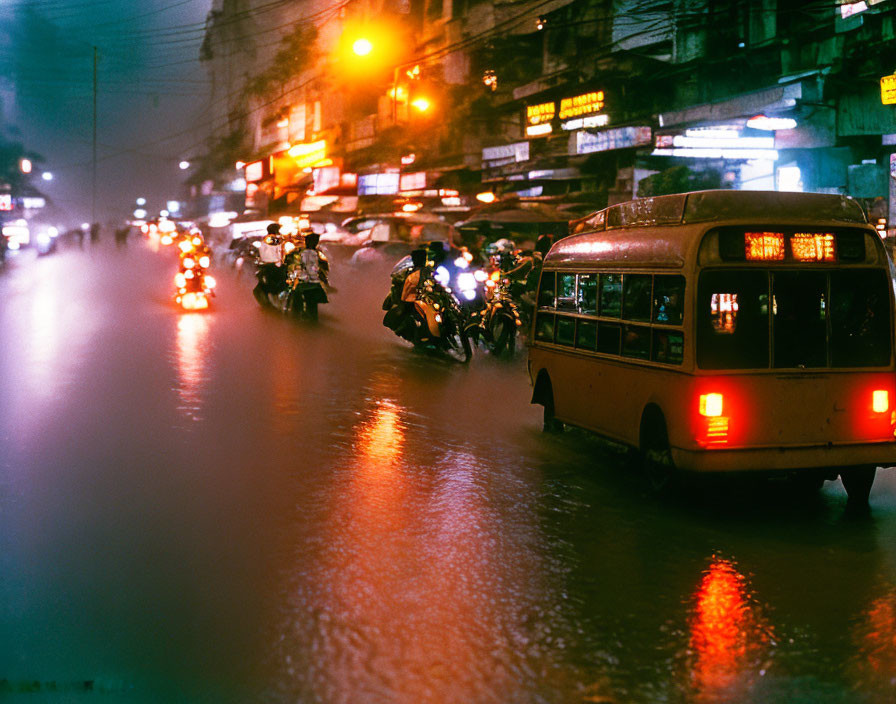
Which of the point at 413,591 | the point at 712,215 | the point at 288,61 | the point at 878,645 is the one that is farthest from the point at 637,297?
the point at 288,61

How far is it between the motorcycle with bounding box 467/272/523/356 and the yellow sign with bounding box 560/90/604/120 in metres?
22.1

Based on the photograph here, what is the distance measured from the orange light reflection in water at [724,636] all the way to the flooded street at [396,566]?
16 mm

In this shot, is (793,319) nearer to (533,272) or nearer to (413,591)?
(413,591)

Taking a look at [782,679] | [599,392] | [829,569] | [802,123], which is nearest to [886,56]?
[802,123]

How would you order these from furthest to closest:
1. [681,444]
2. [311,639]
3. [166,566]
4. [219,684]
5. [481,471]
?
[481,471] → [681,444] → [166,566] → [311,639] → [219,684]

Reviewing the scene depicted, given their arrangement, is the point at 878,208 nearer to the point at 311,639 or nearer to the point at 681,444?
the point at 681,444

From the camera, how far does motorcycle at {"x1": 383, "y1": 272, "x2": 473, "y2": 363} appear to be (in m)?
17.3

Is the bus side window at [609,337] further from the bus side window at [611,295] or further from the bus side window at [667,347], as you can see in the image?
the bus side window at [667,347]

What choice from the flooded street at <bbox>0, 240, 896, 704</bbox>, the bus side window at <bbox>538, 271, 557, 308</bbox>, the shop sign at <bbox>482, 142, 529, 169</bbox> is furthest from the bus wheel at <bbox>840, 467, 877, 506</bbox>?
the shop sign at <bbox>482, 142, 529, 169</bbox>

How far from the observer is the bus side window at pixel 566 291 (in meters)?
9.70

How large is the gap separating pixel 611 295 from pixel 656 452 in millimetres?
1503

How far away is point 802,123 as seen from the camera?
27.6 meters

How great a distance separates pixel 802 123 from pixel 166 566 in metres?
25.5

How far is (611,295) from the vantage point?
8.70 m
